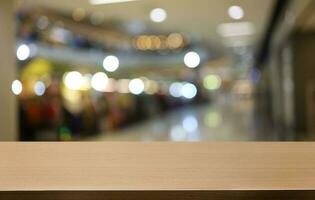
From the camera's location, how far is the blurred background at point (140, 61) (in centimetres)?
513

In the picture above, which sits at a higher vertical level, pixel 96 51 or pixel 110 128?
pixel 96 51

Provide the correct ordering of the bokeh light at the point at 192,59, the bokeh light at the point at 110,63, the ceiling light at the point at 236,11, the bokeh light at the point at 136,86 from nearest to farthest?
the ceiling light at the point at 236,11
the bokeh light at the point at 110,63
the bokeh light at the point at 136,86
the bokeh light at the point at 192,59

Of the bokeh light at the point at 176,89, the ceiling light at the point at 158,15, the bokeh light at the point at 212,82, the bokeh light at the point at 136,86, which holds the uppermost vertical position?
the bokeh light at the point at 212,82

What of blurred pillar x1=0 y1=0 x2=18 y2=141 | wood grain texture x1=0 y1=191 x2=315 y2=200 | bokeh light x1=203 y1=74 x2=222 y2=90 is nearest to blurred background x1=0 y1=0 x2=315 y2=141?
blurred pillar x1=0 y1=0 x2=18 y2=141

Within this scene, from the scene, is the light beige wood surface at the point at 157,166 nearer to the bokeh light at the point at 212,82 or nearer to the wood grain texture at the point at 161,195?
the wood grain texture at the point at 161,195

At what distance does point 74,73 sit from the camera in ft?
33.7

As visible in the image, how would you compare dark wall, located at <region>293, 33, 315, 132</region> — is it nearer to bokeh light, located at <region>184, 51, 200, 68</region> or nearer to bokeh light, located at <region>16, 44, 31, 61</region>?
bokeh light, located at <region>16, 44, 31, 61</region>

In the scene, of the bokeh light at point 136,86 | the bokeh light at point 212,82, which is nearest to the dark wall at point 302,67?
the bokeh light at point 136,86

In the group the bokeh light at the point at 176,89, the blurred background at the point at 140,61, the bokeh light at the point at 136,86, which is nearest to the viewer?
the blurred background at the point at 140,61

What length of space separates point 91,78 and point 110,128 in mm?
2346

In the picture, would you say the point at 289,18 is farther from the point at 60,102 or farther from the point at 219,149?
the point at 219,149

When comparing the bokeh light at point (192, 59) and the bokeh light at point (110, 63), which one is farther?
the bokeh light at point (192, 59)

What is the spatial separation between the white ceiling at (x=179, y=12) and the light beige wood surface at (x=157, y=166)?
10.1 feet

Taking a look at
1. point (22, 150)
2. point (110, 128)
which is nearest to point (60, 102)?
point (110, 128)
